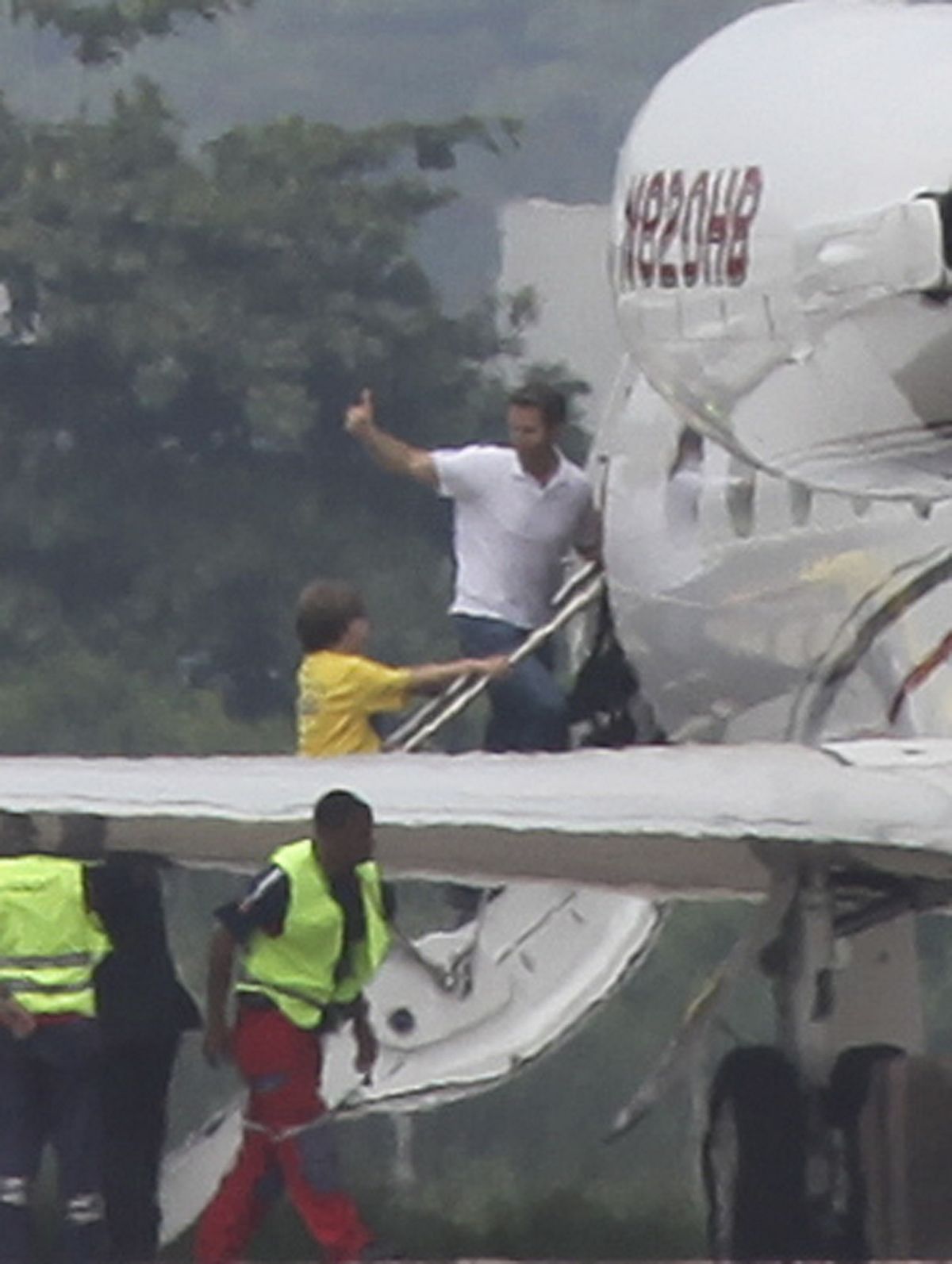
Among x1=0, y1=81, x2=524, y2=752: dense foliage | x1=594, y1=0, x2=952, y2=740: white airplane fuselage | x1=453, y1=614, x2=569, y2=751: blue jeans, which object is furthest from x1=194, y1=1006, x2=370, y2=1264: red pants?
x1=0, y1=81, x2=524, y2=752: dense foliage

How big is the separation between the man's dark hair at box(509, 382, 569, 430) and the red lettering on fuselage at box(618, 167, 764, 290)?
2444 mm

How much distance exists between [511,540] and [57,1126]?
10.8ft

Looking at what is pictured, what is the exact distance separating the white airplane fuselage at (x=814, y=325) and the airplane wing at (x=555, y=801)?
696 millimetres

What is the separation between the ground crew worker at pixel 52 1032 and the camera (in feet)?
73.9

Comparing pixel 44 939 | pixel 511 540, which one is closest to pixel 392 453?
pixel 511 540

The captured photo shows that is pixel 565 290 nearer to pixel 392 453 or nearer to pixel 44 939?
pixel 392 453

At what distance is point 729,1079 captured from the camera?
22.5 meters

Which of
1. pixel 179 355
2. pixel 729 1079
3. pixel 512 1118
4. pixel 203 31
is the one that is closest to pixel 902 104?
pixel 729 1079

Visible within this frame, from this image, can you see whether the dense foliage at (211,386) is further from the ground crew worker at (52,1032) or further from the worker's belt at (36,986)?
the worker's belt at (36,986)

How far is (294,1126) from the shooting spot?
2239 cm

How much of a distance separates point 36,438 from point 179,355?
1902 millimetres

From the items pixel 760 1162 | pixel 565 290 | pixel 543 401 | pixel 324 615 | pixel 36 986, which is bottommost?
pixel 760 1162

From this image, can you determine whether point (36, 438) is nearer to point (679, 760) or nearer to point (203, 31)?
point (203, 31)

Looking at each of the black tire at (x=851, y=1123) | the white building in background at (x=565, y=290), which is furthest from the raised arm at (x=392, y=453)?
the white building in background at (x=565, y=290)
